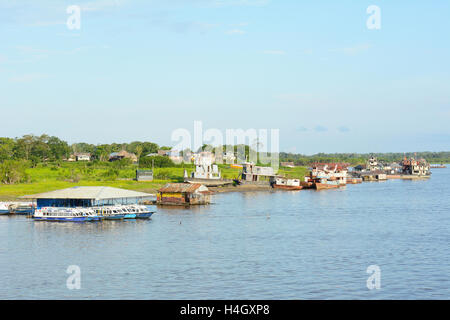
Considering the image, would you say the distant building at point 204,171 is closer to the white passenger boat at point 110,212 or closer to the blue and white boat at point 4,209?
the blue and white boat at point 4,209

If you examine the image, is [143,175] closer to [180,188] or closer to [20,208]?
[180,188]

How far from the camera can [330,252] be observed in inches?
2020

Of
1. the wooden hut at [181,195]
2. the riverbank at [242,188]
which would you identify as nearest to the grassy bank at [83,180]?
the riverbank at [242,188]

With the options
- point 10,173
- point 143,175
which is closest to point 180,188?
point 143,175

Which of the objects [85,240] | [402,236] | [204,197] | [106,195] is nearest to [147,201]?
[204,197]

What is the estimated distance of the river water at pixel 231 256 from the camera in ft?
125

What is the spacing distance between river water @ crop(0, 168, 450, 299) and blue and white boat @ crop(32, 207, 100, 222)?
208 cm

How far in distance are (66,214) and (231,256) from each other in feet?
103

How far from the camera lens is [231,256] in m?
49.5

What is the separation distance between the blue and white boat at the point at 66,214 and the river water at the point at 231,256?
6.82 ft

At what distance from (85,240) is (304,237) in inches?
921

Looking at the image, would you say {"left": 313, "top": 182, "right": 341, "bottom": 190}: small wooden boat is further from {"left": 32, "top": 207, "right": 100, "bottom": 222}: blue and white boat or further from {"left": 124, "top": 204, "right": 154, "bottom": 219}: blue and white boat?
{"left": 32, "top": 207, "right": 100, "bottom": 222}: blue and white boat

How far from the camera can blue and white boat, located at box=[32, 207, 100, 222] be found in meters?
72.1
